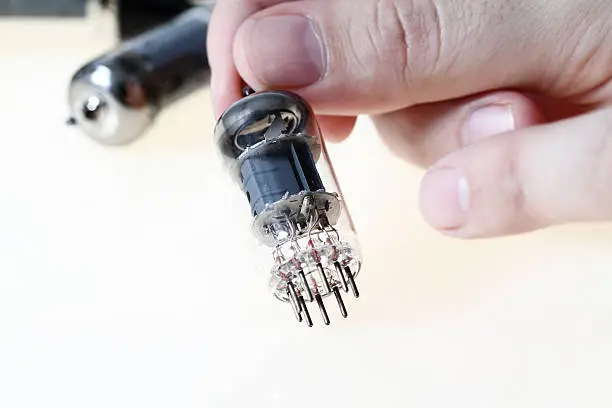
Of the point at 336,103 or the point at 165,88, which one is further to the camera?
the point at 165,88

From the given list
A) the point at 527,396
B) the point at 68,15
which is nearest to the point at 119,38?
the point at 68,15

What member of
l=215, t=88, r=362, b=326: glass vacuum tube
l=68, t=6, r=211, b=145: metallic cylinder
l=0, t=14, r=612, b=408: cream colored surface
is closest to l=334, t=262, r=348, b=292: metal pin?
l=215, t=88, r=362, b=326: glass vacuum tube

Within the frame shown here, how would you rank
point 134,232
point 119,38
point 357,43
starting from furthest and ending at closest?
1. point 119,38
2. point 134,232
3. point 357,43

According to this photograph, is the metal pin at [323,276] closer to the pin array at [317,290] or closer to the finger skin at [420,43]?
the pin array at [317,290]

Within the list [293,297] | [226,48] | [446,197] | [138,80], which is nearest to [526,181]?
[446,197]

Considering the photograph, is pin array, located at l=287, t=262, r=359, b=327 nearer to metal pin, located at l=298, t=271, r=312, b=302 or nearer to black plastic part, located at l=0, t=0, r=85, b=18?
metal pin, located at l=298, t=271, r=312, b=302

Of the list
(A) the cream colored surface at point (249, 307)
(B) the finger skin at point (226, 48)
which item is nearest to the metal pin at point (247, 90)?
(B) the finger skin at point (226, 48)

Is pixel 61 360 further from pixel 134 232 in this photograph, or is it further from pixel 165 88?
pixel 165 88
